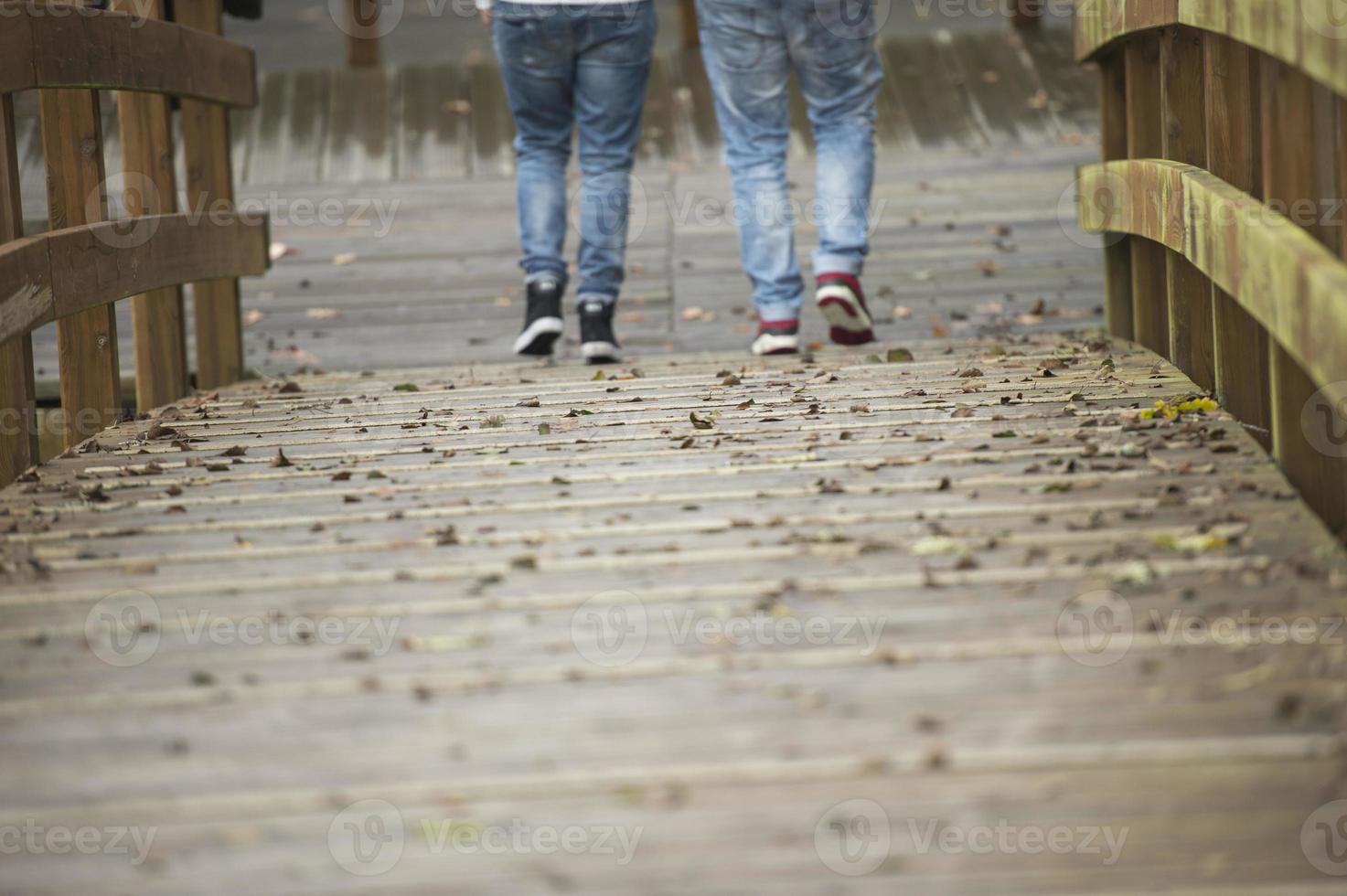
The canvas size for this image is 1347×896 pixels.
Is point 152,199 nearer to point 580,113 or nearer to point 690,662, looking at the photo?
point 580,113

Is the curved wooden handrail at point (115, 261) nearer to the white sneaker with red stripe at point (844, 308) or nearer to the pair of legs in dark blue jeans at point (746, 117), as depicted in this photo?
the pair of legs in dark blue jeans at point (746, 117)

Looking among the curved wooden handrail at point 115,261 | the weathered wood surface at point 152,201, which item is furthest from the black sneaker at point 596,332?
the weathered wood surface at point 152,201

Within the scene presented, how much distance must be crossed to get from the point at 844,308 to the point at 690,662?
9.64ft

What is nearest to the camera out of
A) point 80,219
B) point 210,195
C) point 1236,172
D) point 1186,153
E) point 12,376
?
point 1236,172

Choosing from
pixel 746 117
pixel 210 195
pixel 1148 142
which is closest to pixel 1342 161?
pixel 1148 142

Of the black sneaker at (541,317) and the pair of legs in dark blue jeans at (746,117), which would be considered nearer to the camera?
the pair of legs in dark blue jeans at (746,117)

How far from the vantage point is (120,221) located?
4.26 meters

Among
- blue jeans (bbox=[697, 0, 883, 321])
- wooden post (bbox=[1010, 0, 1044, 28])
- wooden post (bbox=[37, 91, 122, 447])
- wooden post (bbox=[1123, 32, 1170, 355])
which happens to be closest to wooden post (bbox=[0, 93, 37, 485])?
wooden post (bbox=[37, 91, 122, 447])

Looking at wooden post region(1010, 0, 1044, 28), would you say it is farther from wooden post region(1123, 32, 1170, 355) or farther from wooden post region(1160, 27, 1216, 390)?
wooden post region(1160, 27, 1216, 390)

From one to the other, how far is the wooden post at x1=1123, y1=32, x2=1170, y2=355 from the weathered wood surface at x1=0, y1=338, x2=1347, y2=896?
1082mm

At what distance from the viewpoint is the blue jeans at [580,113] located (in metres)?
5.01

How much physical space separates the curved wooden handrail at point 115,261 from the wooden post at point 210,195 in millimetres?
116

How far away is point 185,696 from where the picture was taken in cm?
214

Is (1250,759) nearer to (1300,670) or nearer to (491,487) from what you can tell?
(1300,670)
